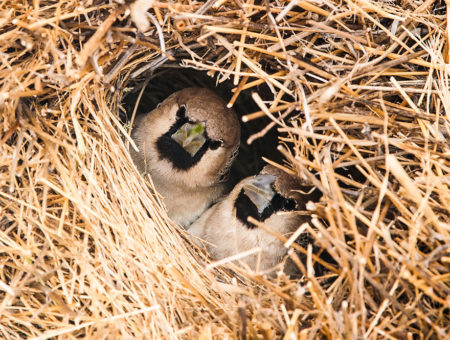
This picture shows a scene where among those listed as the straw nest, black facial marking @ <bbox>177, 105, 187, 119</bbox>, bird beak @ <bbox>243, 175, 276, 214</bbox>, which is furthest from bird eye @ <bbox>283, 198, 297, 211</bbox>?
black facial marking @ <bbox>177, 105, 187, 119</bbox>

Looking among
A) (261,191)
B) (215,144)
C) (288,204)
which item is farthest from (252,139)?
(215,144)

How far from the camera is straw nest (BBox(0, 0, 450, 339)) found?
7.13 feet

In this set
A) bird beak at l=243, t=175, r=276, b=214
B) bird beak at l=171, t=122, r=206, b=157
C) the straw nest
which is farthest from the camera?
bird beak at l=171, t=122, r=206, b=157

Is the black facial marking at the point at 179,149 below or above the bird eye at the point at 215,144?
below

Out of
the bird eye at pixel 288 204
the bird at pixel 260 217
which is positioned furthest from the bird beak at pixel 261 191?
the bird eye at pixel 288 204

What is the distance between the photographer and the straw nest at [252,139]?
2.17 m

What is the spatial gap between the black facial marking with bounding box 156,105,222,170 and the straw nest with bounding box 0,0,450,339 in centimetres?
54

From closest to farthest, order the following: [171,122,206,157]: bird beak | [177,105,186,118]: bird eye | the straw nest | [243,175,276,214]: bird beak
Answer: the straw nest < [243,175,276,214]: bird beak < [171,122,206,157]: bird beak < [177,105,186,118]: bird eye

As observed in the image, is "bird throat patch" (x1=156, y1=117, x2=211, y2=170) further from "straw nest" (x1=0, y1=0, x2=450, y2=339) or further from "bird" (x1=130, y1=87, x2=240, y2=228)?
"straw nest" (x1=0, y1=0, x2=450, y2=339)

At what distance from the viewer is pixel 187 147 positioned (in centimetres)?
308

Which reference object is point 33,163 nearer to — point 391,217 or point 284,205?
point 284,205

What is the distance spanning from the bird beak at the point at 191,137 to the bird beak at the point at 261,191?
1.36 feet

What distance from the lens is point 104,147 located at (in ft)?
8.62

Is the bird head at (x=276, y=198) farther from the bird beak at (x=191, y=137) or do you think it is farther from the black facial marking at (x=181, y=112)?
the black facial marking at (x=181, y=112)
